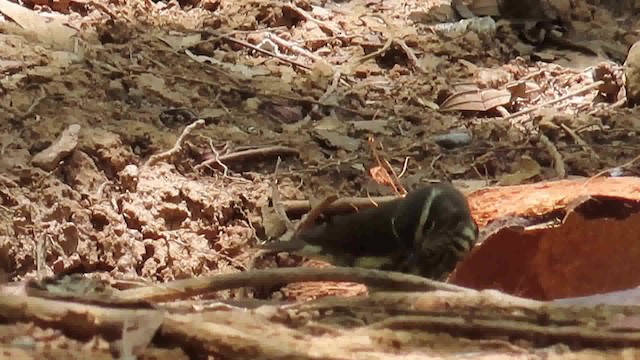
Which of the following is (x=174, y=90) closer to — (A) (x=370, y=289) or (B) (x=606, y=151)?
(B) (x=606, y=151)

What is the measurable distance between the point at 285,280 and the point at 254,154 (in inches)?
69.5

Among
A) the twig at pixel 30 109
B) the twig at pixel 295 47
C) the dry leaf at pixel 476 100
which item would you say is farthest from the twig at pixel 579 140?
the twig at pixel 30 109

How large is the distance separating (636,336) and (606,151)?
249 centimetres

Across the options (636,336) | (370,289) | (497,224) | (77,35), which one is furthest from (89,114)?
(636,336)

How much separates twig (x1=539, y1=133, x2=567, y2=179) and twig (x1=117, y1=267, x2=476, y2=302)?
1992 millimetres

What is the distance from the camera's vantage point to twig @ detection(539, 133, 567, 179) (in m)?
4.03

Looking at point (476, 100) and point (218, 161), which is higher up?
point (218, 161)

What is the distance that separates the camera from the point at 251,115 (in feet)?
14.0

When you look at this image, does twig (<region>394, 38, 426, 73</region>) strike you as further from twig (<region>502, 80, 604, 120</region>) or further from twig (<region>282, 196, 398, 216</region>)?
twig (<region>282, 196, 398, 216</region>)

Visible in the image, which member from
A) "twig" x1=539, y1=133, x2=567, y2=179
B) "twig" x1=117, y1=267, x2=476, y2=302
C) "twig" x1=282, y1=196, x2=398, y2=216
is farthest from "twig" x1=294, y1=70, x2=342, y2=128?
"twig" x1=117, y1=267, x2=476, y2=302

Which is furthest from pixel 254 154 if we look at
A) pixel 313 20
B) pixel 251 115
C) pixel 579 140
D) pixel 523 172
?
pixel 313 20

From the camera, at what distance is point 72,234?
10.4 ft

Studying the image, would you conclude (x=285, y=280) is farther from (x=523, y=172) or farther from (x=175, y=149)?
(x=523, y=172)

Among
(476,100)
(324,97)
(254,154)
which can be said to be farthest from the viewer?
(476,100)
